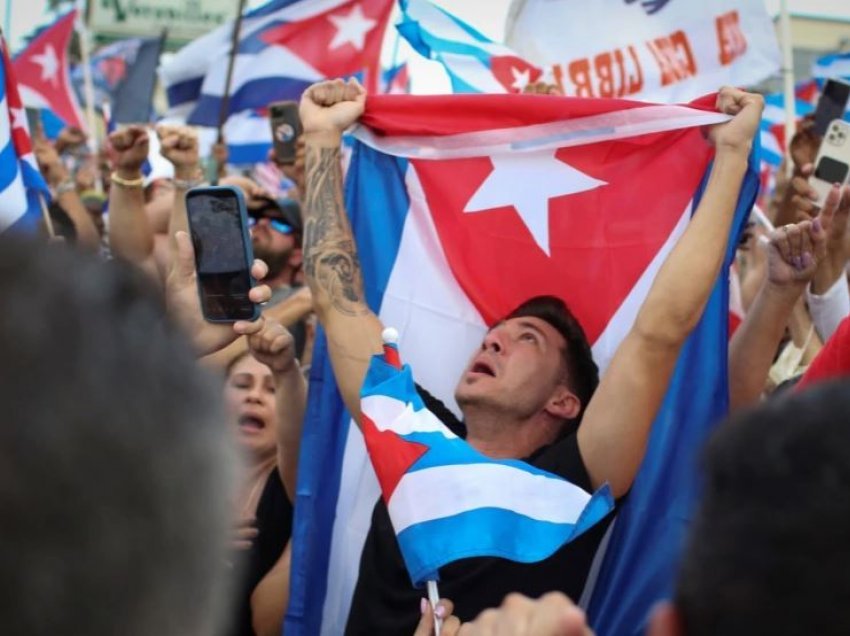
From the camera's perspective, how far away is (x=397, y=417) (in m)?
2.50

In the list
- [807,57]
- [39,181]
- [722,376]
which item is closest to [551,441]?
[722,376]

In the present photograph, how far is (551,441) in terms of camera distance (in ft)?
10.0

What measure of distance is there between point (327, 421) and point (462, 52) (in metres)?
2.41

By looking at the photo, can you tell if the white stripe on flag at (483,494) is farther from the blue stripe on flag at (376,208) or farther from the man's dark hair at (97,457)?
the man's dark hair at (97,457)

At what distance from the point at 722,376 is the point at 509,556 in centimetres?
88

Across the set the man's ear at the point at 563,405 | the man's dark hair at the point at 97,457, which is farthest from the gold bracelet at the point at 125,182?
the man's dark hair at the point at 97,457

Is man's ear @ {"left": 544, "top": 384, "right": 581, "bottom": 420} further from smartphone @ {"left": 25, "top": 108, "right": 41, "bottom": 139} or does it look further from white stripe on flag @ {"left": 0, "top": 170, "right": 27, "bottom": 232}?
smartphone @ {"left": 25, "top": 108, "right": 41, "bottom": 139}

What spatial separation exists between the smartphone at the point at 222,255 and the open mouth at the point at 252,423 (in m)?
0.77

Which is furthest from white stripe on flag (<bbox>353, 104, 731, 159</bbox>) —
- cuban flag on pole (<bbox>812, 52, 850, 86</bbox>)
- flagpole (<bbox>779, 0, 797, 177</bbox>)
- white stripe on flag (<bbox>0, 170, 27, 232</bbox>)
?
cuban flag on pole (<bbox>812, 52, 850, 86</bbox>)

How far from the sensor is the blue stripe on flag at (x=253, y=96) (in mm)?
6738

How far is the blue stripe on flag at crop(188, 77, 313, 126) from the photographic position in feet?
22.1

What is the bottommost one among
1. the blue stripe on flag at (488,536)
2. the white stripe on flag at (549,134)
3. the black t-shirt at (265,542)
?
the black t-shirt at (265,542)

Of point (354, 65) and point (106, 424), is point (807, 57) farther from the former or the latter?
point (106, 424)

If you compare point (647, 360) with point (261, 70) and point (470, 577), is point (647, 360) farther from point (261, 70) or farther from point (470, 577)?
point (261, 70)
